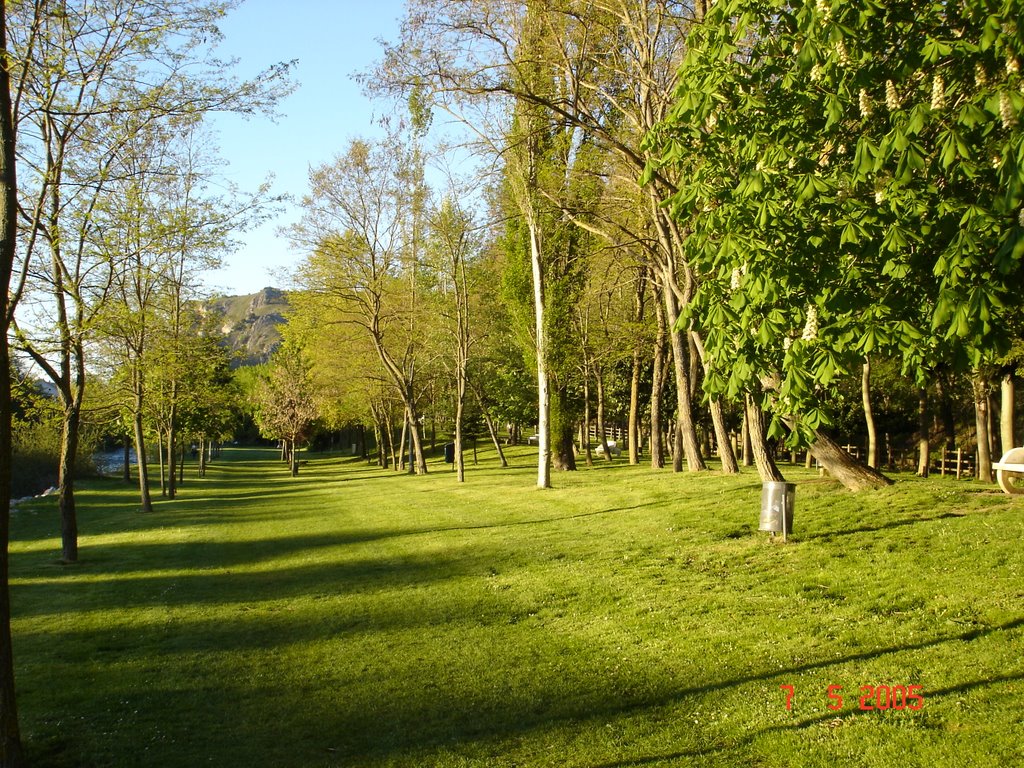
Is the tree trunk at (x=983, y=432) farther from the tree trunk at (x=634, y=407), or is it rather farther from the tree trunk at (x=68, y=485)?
the tree trunk at (x=68, y=485)

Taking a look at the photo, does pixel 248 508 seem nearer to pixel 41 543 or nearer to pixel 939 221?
pixel 41 543

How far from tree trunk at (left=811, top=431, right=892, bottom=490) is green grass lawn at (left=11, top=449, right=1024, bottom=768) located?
0.32 metres

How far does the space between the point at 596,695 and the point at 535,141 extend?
668 inches

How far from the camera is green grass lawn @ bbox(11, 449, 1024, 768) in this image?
233 inches

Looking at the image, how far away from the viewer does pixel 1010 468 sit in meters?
11.8

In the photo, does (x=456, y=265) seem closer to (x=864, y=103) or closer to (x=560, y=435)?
(x=560, y=435)

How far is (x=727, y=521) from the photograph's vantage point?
12.9 metres

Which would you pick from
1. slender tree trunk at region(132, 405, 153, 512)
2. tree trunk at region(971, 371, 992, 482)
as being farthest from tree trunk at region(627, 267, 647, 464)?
slender tree trunk at region(132, 405, 153, 512)

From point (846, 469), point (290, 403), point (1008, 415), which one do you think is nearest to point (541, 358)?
point (846, 469)

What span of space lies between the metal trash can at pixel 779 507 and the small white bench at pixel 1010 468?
11.6ft

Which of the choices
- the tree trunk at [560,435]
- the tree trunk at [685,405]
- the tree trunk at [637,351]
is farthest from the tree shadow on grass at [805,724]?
the tree trunk at [560,435]

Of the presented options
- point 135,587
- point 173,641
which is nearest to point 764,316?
point 173,641
